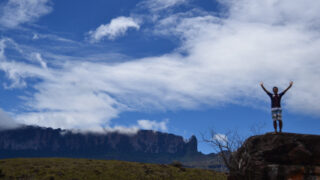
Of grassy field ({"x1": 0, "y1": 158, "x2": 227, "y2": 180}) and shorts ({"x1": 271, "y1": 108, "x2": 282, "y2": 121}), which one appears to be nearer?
shorts ({"x1": 271, "y1": 108, "x2": 282, "y2": 121})

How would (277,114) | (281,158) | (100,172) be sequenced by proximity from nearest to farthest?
(277,114), (281,158), (100,172)

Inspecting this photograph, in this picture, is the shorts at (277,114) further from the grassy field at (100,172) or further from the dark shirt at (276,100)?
the grassy field at (100,172)

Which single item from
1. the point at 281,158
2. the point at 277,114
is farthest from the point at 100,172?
the point at 277,114

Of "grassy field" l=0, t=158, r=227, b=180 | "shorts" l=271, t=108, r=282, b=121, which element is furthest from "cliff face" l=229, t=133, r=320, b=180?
"grassy field" l=0, t=158, r=227, b=180

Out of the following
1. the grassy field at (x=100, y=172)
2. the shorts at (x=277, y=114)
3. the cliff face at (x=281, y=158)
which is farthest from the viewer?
the grassy field at (x=100, y=172)

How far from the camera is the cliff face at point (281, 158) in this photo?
60.2 feet

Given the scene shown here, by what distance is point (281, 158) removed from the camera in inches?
760

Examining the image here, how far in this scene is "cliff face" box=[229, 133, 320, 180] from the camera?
18359 millimetres

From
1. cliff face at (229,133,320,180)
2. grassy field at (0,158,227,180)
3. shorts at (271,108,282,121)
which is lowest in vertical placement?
grassy field at (0,158,227,180)

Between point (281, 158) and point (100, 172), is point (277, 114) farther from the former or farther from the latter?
point (100, 172)

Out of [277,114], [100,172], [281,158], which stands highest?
[277,114]

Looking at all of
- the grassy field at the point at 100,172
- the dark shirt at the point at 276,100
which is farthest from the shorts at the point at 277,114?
the grassy field at the point at 100,172

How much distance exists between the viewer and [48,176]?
193ft

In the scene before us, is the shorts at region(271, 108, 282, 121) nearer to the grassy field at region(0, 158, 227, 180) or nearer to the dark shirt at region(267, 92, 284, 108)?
the dark shirt at region(267, 92, 284, 108)
